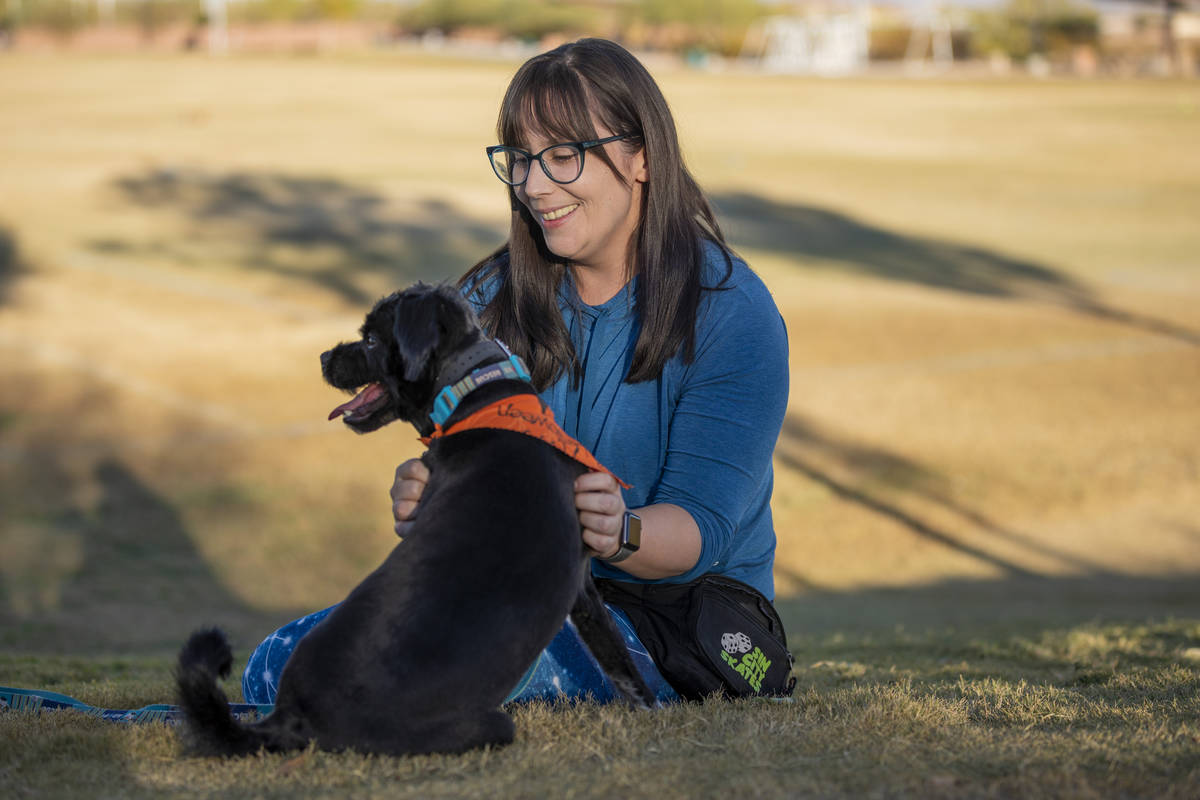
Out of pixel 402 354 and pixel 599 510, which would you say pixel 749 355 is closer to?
pixel 599 510

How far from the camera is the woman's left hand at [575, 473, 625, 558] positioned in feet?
11.7

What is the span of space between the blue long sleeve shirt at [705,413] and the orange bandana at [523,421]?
20.3 inches

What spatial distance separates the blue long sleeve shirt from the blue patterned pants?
0.27 meters

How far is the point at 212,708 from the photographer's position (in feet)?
11.1

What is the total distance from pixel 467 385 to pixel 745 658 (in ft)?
4.60

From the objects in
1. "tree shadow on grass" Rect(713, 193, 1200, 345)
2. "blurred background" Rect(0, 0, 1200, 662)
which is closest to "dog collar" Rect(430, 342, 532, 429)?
"blurred background" Rect(0, 0, 1200, 662)

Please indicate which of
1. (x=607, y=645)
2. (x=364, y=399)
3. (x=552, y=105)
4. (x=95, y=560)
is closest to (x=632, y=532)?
(x=607, y=645)

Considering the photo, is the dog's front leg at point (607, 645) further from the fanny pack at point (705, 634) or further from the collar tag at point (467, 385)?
the collar tag at point (467, 385)

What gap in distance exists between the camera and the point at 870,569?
12.4 metres

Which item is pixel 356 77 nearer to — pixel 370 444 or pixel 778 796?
pixel 370 444

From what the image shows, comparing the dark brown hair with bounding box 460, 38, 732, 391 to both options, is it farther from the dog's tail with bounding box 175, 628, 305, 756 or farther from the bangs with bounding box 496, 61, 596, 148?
the dog's tail with bounding box 175, 628, 305, 756

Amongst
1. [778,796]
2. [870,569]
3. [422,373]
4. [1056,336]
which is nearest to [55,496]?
[870,569]

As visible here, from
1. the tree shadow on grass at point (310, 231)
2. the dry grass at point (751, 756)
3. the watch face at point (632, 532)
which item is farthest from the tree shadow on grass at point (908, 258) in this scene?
the watch face at point (632, 532)

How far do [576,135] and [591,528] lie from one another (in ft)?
4.53
